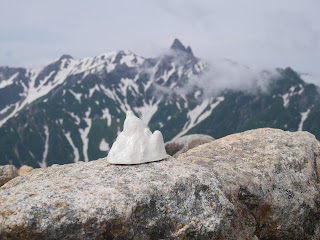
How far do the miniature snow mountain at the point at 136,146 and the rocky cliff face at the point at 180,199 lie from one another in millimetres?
387

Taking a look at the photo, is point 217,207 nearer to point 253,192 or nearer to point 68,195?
point 253,192

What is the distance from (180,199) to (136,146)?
340cm

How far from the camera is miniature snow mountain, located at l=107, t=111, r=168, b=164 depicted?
43.5 feet

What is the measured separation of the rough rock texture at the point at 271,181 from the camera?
44.1 ft

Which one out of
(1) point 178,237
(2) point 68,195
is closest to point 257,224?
(1) point 178,237

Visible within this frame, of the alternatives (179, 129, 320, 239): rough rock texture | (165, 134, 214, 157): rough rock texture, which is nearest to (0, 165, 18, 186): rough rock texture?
(179, 129, 320, 239): rough rock texture

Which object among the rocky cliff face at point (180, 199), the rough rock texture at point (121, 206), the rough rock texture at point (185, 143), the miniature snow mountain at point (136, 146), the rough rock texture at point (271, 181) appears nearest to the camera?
the rough rock texture at point (121, 206)

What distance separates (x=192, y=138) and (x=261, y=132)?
23643 millimetres

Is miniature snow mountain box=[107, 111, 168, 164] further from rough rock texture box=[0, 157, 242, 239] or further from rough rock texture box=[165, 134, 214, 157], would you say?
rough rock texture box=[165, 134, 214, 157]

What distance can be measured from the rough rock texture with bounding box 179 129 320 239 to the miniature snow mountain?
7.65 ft

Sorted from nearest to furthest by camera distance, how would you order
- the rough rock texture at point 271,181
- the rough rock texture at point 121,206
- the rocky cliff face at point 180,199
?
the rough rock texture at point 121,206 → the rocky cliff face at point 180,199 → the rough rock texture at point 271,181

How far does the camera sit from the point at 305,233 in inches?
571

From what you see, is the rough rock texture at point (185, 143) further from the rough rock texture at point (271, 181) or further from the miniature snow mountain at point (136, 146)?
the miniature snow mountain at point (136, 146)

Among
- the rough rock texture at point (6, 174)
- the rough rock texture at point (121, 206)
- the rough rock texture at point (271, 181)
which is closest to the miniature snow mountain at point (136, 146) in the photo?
the rough rock texture at point (121, 206)
